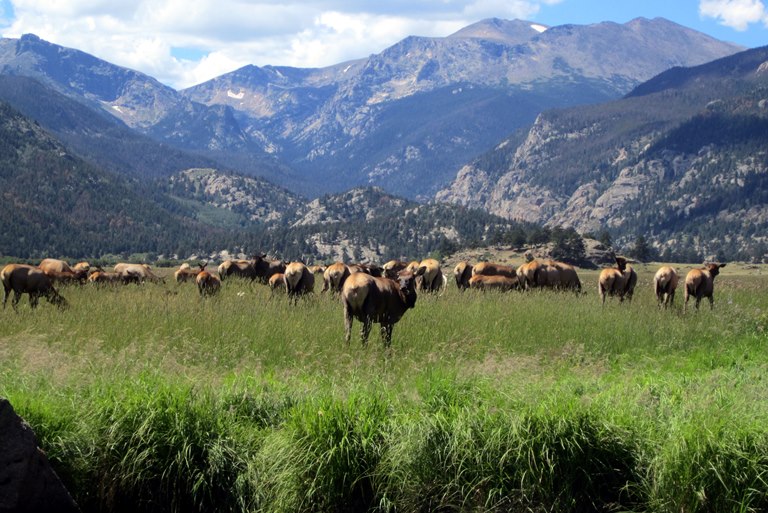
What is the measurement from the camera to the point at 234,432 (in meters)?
9.98

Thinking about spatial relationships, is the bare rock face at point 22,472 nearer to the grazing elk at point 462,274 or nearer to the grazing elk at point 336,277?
the grazing elk at point 336,277

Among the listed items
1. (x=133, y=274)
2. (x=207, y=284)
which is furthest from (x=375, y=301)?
(x=133, y=274)

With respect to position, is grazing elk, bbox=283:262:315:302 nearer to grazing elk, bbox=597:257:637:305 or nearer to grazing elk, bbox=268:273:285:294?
grazing elk, bbox=268:273:285:294

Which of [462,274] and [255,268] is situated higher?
[462,274]

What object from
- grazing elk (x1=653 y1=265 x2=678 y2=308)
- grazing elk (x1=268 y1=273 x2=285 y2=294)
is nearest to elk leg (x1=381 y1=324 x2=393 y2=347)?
grazing elk (x1=268 y1=273 x2=285 y2=294)

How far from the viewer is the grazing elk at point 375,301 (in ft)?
49.2

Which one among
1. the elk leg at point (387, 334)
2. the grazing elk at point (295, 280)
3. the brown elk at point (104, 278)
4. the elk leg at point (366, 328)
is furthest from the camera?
the brown elk at point (104, 278)

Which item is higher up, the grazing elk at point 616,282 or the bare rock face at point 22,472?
the grazing elk at point 616,282

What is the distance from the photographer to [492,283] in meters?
28.2

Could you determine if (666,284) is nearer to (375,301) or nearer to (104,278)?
(375,301)

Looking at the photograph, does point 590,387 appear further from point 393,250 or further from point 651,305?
point 393,250

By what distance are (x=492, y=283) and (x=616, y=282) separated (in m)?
4.54

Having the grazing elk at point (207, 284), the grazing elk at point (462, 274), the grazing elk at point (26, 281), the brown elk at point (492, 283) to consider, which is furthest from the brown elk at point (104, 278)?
the grazing elk at point (462, 274)

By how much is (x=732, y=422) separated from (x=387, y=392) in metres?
4.47
